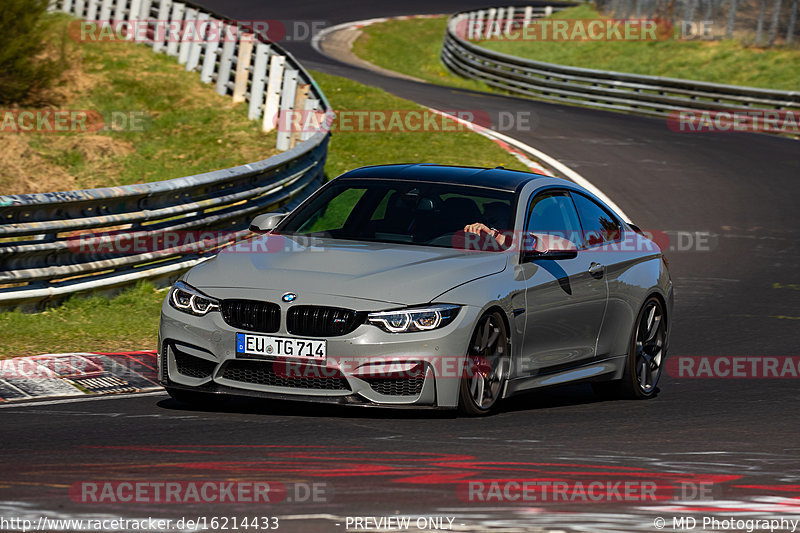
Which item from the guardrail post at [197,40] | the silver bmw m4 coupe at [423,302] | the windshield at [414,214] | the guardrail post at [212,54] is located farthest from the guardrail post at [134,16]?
the windshield at [414,214]

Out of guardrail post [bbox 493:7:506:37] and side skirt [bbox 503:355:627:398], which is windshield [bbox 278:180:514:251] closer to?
side skirt [bbox 503:355:627:398]

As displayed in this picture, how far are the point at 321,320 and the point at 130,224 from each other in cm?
501

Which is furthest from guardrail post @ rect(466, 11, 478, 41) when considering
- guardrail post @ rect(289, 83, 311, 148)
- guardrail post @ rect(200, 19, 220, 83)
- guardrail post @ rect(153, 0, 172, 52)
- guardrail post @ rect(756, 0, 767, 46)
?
guardrail post @ rect(289, 83, 311, 148)

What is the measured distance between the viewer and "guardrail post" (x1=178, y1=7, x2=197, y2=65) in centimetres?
2480

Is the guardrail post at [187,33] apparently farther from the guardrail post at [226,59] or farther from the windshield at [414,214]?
the windshield at [414,214]

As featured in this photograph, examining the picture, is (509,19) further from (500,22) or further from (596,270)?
(596,270)

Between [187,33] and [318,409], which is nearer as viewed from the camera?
[318,409]

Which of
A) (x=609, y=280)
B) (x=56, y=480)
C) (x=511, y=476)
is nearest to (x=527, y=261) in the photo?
(x=609, y=280)

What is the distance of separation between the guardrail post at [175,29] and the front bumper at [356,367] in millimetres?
18740

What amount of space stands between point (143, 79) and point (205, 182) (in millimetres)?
11360

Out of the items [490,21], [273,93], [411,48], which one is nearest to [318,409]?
[273,93]

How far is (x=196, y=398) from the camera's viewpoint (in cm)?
812

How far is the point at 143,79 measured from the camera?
23.7 metres

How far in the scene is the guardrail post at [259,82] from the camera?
21094 mm
